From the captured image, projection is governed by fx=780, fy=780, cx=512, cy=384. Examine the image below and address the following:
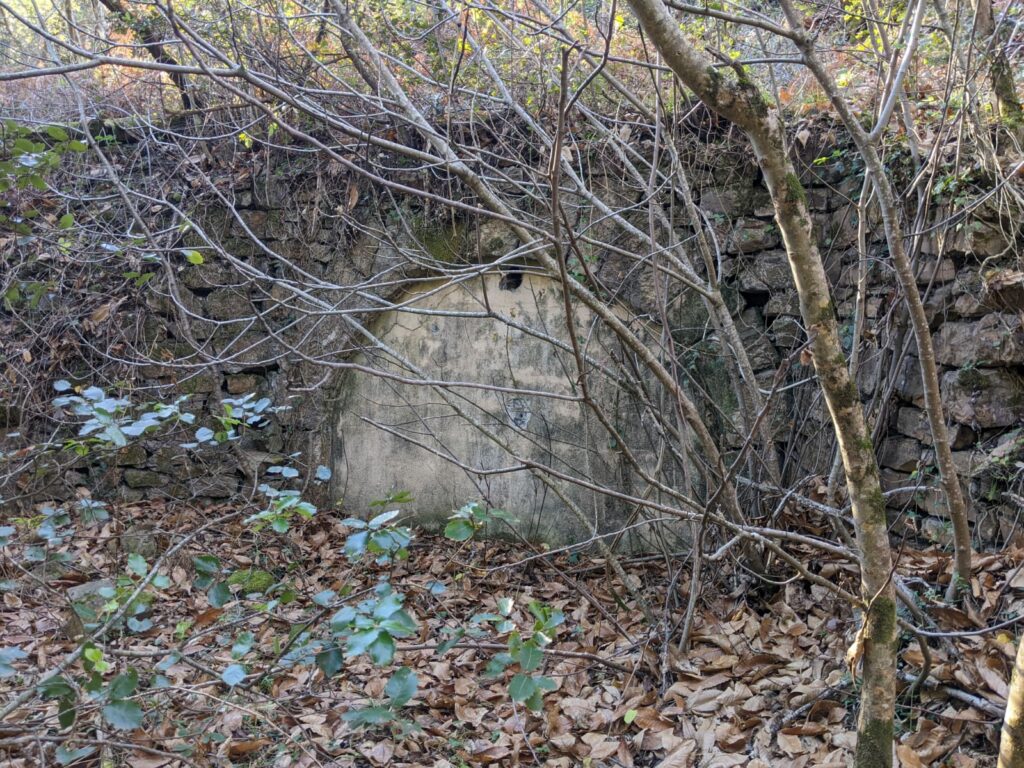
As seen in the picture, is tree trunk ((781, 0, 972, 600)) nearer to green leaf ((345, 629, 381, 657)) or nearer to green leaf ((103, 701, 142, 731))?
green leaf ((345, 629, 381, 657))

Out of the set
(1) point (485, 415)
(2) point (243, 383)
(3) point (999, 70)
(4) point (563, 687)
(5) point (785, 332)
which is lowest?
(4) point (563, 687)

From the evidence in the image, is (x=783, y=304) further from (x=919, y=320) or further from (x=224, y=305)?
(x=224, y=305)

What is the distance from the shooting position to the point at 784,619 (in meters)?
2.99

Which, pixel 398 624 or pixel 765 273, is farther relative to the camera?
pixel 765 273

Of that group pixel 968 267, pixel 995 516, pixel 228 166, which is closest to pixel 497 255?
pixel 228 166

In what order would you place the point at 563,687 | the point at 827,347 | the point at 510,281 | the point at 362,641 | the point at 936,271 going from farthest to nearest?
the point at 510,281
the point at 936,271
the point at 563,687
the point at 362,641
the point at 827,347

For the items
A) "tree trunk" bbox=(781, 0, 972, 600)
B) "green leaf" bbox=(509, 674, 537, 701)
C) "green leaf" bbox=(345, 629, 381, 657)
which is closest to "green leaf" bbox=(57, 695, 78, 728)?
"green leaf" bbox=(345, 629, 381, 657)

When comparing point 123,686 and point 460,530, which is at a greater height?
point 460,530

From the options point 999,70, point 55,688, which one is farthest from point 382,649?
point 999,70

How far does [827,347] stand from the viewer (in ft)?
5.62

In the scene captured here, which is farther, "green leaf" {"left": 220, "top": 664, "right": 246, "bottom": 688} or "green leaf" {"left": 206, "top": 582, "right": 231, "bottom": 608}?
"green leaf" {"left": 206, "top": 582, "right": 231, "bottom": 608}

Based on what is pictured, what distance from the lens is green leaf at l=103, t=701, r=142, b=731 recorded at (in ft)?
6.46

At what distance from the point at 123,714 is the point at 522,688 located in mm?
1025

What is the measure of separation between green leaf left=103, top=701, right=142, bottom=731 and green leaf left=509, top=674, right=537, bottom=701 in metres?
0.96
